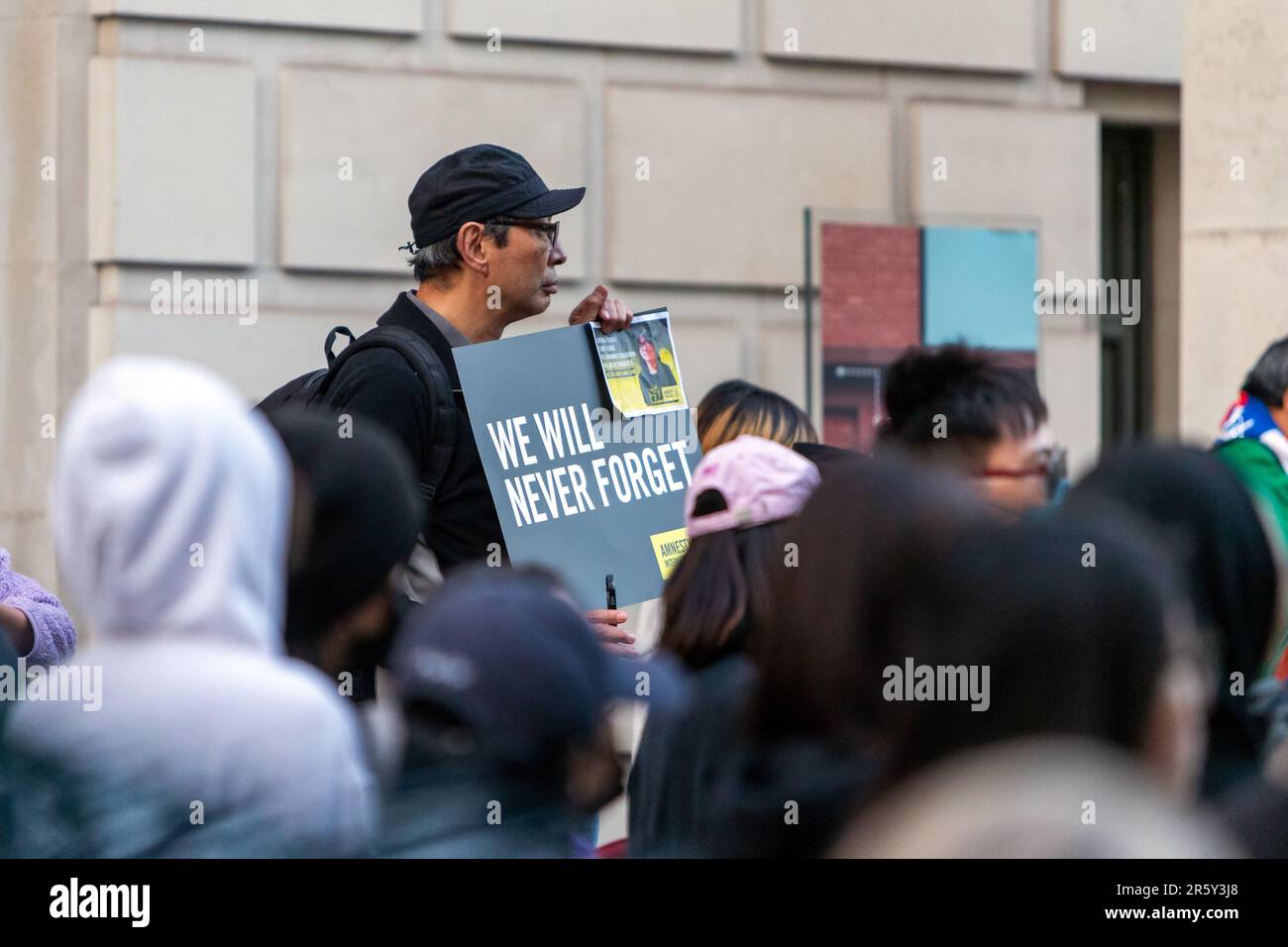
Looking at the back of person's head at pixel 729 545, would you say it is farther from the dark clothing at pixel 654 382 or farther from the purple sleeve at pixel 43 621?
the purple sleeve at pixel 43 621

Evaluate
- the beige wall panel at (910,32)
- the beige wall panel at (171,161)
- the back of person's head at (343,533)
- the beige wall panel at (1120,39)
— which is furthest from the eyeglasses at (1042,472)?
the beige wall panel at (1120,39)

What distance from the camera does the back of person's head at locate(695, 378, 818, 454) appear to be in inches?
174

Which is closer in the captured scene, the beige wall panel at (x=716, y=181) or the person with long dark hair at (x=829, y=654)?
the person with long dark hair at (x=829, y=654)

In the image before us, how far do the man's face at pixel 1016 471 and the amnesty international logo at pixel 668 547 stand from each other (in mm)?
941

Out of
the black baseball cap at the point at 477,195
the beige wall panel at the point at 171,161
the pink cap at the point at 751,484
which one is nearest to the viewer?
the pink cap at the point at 751,484

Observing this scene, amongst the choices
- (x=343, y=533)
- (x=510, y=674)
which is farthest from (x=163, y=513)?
(x=343, y=533)

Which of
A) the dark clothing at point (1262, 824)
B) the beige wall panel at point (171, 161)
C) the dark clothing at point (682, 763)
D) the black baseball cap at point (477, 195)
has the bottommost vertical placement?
the dark clothing at point (682, 763)

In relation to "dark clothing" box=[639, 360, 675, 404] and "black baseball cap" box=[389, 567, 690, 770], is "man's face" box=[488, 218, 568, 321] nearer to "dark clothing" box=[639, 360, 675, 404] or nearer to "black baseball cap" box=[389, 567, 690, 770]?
"dark clothing" box=[639, 360, 675, 404]

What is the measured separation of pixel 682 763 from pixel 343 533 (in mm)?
530

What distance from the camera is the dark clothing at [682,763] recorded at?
2.60 meters

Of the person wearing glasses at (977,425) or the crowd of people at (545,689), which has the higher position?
the person wearing glasses at (977,425)
